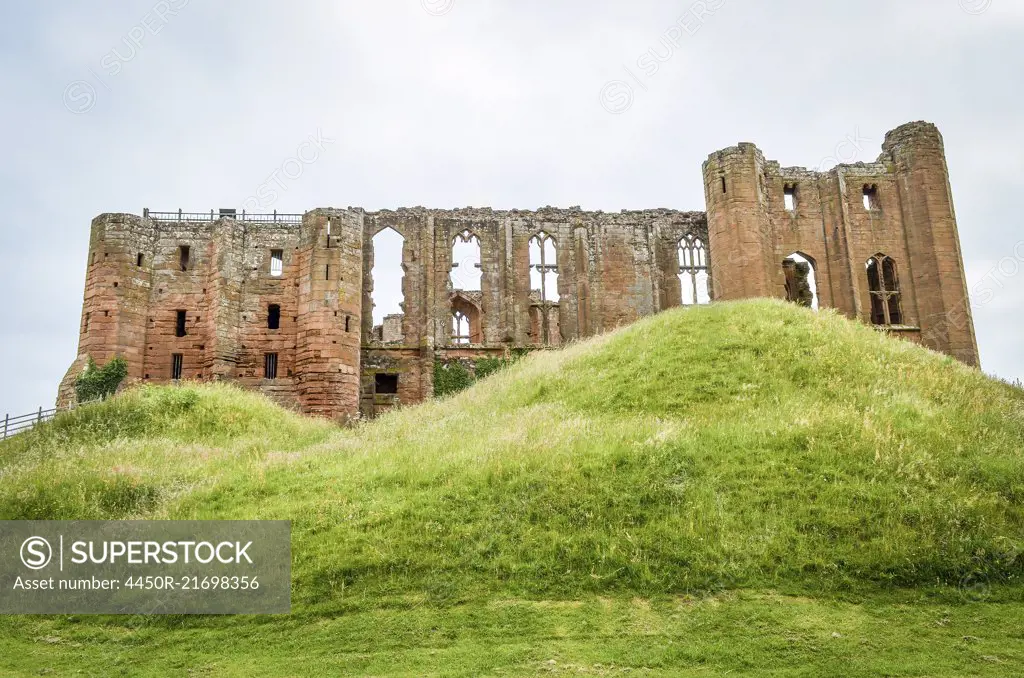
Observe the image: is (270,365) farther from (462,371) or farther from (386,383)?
(462,371)

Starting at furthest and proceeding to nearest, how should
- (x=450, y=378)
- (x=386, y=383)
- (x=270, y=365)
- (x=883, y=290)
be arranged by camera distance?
(x=883, y=290) < (x=386, y=383) < (x=450, y=378) < (x=270, y=365)

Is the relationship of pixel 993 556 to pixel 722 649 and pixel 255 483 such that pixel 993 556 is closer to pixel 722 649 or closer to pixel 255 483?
pixel 722 649

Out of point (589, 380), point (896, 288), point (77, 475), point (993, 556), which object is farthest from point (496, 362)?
point (993, 556)

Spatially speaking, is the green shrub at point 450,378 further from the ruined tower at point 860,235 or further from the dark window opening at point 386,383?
the ruined tower at point 860,235

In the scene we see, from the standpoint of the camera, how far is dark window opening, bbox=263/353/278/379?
102 ft

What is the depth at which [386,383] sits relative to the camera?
3294 centimetres

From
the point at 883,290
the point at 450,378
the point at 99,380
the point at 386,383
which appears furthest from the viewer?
the point at 883,290

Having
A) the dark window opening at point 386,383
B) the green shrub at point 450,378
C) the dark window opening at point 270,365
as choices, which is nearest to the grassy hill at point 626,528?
the dark window opening at point 270,365

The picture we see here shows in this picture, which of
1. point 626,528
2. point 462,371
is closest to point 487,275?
point 462,371

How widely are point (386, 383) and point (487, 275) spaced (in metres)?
6.57

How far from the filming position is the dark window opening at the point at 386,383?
32.8m

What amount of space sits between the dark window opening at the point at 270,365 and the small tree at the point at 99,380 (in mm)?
4640

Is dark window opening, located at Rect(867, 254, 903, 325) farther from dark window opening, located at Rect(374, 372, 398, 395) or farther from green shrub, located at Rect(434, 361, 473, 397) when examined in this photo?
dark window opening, located at Rect(374, 372, 398, 395)

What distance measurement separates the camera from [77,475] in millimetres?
15586
